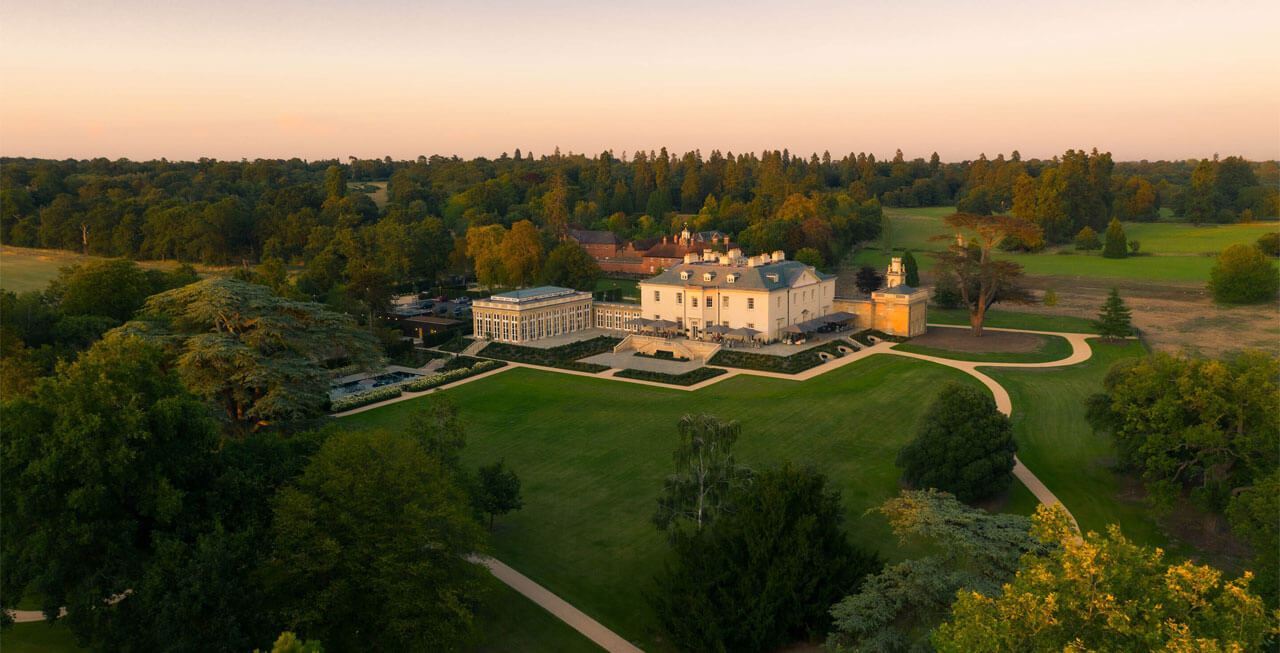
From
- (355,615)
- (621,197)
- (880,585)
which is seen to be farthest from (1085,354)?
(621,197)

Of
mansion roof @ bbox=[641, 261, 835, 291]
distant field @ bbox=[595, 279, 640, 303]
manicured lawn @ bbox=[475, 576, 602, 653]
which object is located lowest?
manicured lawn @ bbox=[475, 576, 602, 653]

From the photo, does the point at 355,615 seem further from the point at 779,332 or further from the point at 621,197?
the point at 621,197

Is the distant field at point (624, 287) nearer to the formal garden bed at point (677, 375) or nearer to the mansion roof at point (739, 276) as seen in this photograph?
the mansion roof at point (739, 276)

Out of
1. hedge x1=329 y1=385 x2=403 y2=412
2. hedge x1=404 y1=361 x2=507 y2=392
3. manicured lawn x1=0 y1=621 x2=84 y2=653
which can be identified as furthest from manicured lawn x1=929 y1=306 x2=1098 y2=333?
manicured lawn x1=0 y1=621 x2=84 y2=653

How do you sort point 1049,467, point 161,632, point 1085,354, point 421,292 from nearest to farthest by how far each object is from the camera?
point 161,632
point 1049,467
point 1085,354
point 421,292

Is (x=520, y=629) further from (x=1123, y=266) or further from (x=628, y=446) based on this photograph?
(x=1123, y=266)

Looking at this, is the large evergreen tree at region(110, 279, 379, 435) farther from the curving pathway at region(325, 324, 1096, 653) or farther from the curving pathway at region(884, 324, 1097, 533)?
the curving pathway at region(884, 324, 1097, 533)

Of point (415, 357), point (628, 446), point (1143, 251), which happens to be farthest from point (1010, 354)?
point (1143, 251)
